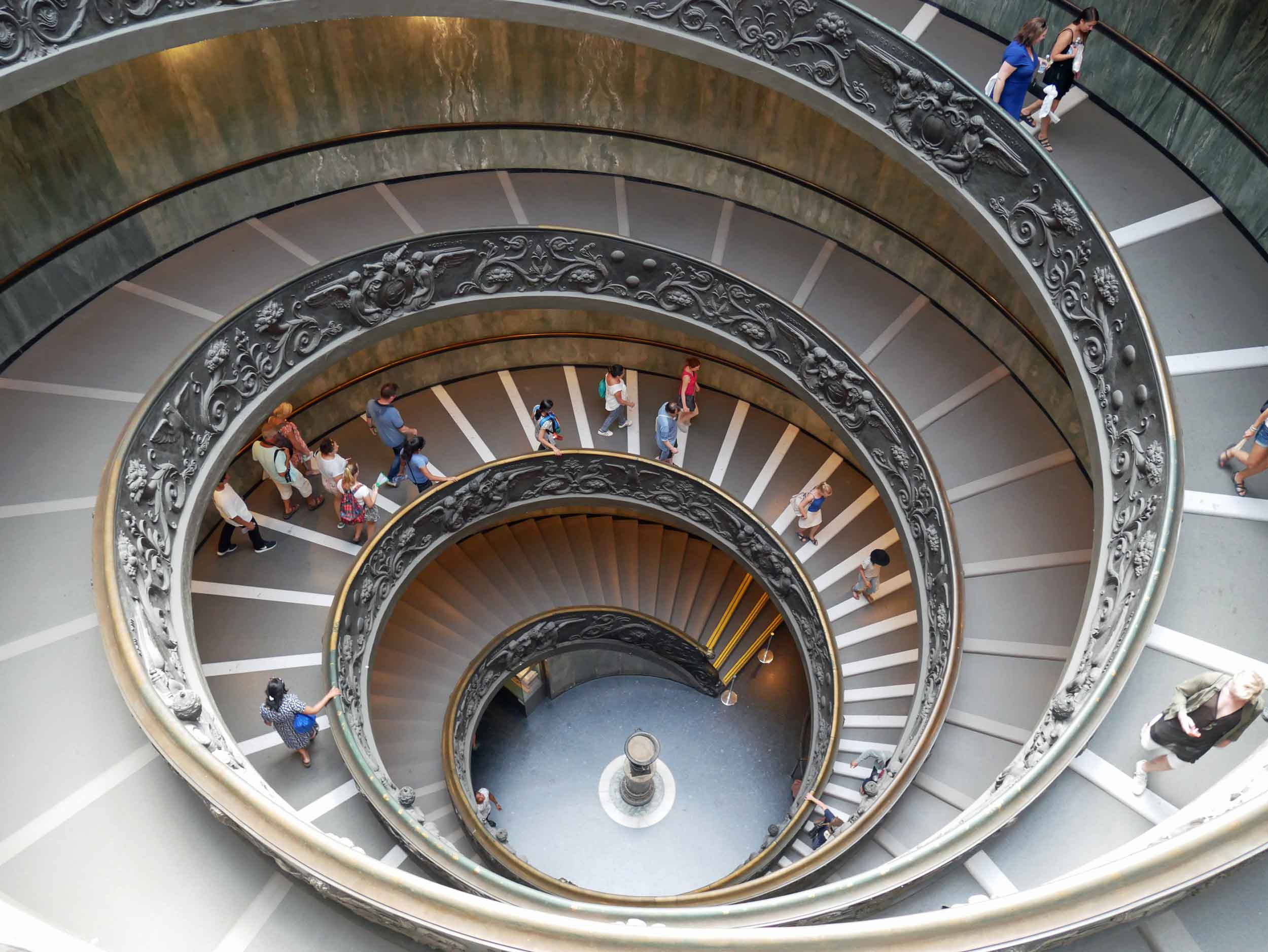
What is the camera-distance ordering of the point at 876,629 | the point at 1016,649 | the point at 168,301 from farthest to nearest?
the point at 876,629
the point at 168,301
the point at 1016,649

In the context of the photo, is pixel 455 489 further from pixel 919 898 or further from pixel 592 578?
pixel 919 898

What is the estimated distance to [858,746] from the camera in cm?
1067

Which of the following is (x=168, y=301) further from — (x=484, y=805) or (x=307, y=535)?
(x=484, y=805)

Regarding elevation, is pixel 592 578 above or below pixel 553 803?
above

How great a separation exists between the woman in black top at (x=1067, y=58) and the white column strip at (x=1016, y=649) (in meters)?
4.88

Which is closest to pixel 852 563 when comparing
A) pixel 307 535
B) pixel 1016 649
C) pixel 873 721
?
pixel 873 721

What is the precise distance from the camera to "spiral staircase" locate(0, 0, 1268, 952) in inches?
198

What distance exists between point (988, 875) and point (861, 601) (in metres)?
6.35

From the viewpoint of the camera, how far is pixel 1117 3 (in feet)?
27.8

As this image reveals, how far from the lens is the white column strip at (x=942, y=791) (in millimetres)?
7695

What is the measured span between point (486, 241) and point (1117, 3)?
7399 millimetres

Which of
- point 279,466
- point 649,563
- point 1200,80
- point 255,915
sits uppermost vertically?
point 1200,80

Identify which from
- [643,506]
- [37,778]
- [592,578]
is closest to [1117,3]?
[643,506]

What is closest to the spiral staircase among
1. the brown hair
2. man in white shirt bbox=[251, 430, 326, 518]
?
man in white shirt bbox=[251, 430, 326, 518]
